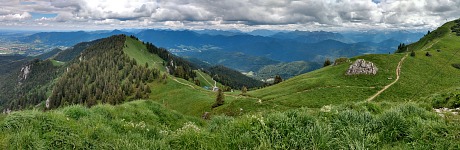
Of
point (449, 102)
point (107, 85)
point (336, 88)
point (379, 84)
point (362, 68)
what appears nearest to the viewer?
point (449, 102)

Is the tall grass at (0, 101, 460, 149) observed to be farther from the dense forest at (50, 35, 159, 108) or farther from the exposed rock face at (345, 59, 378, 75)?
the dense forest at (50, 35, 159, 108)

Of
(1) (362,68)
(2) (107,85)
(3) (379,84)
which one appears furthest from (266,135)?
(2) (107,85)

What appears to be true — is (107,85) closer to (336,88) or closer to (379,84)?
(336,88)

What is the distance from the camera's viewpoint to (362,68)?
243 feet

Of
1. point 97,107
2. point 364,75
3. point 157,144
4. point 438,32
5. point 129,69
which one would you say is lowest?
point 129,69

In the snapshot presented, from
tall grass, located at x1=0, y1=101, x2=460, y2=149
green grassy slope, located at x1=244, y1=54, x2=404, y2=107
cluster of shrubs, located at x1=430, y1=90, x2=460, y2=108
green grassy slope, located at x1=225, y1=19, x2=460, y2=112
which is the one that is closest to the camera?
tall grass, located at x1=0, y1=101, x2=460, y2=149

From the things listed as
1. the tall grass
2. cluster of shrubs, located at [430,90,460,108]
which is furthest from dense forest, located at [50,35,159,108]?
the tall grass

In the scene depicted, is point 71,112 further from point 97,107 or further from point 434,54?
point 434,54

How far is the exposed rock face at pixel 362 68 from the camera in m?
73.6

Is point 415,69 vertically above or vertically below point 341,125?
below

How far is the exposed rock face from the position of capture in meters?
73.6

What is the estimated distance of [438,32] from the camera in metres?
182

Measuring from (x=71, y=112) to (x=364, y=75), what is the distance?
76.2m

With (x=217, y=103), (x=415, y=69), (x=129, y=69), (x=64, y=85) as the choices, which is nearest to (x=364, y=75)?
(x=415, y=69)
